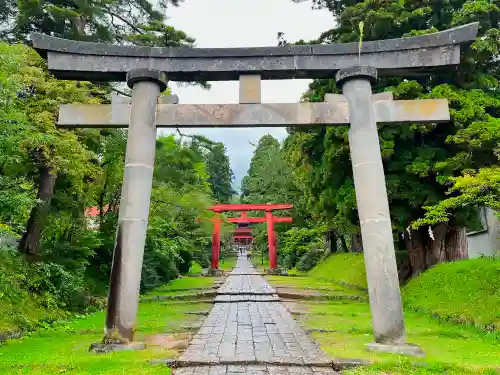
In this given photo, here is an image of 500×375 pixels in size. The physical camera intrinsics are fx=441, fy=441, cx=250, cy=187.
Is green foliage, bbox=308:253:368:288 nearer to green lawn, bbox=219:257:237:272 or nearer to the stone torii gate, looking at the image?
the stone torii gate

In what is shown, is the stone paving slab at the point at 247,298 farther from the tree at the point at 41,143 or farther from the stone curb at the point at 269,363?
the stone curb at the point at 269,363

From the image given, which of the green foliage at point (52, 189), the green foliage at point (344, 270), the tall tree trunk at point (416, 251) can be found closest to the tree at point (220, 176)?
the green foliage at point (344, 270)

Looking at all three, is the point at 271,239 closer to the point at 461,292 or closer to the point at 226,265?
the point at 226,265

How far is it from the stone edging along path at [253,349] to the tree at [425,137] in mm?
4253

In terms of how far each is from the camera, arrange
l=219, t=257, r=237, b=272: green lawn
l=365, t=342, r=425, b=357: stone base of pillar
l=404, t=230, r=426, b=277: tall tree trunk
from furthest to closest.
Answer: l=219, t=257, r=237, b=272: green lawn, l=404, t=230, r=426, b=277: tall tree trunk, l=365, t=342, r=425, b=357: stone base of pillar

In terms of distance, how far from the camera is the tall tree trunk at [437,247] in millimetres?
13102

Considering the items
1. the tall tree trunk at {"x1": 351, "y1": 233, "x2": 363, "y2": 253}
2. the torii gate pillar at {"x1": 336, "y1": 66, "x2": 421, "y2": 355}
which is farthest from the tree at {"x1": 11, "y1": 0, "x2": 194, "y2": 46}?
the tall tree trunk at {"x1": 351, "y1": 233, "x2": 363, "y2": 253}

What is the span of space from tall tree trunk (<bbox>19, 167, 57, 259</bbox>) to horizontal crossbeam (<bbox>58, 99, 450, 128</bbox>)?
166 inches

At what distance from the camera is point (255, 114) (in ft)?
25.3

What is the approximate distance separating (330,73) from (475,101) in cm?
530

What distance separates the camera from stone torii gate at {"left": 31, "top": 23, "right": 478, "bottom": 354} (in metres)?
7.48

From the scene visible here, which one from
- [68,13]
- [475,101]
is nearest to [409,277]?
[475,101]

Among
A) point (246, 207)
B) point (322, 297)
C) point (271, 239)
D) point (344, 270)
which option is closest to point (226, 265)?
point (271, 239)

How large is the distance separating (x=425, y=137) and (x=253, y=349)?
333 inches
